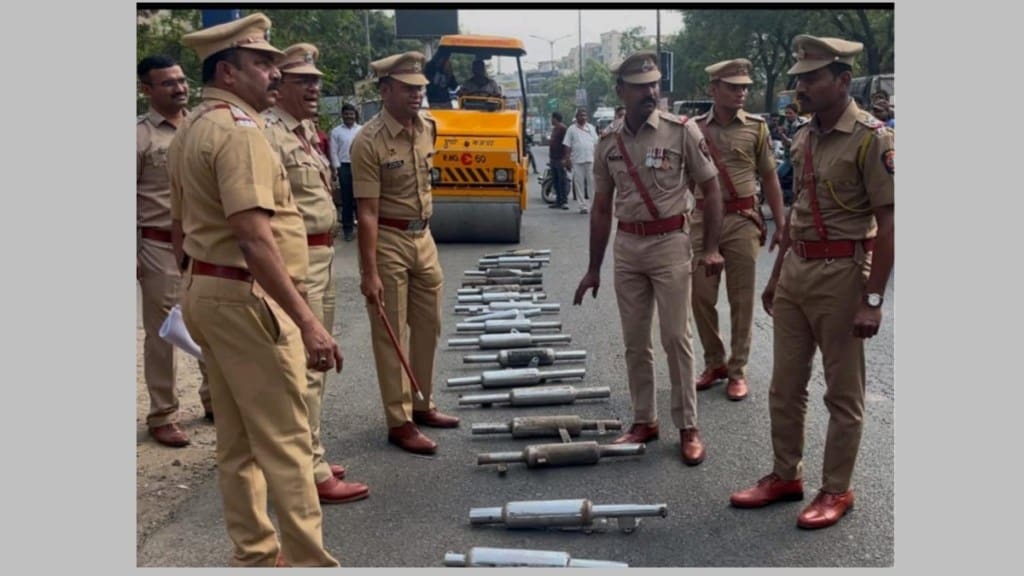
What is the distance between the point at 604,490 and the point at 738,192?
2.53 m

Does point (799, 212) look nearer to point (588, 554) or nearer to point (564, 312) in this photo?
point (588, 554)

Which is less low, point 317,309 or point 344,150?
point 344,150

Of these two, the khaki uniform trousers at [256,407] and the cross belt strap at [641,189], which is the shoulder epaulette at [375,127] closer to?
the cross belt strap at [641,189]

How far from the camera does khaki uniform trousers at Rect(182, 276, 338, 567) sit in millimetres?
3525

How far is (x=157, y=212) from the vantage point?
5.69 metres

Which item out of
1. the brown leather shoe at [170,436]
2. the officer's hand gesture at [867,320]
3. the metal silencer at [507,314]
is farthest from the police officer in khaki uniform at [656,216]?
the metal silencer at [507,314]

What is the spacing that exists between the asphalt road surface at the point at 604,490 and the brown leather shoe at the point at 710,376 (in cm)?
8

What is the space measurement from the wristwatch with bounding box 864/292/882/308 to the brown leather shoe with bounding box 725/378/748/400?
2.39 metres

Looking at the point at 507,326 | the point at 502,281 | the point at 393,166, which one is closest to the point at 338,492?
the point at 393,166

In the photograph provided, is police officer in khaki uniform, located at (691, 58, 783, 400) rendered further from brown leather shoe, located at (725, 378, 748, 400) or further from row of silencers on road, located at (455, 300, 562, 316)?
row of silencers on road, located at (455, 300, 562, 316)

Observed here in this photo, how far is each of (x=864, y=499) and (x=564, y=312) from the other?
16.4 feet

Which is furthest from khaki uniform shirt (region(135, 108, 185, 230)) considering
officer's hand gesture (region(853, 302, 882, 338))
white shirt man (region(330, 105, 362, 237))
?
white shirt man (region(330, 105, 362, 237))

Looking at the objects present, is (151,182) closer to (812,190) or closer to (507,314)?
(812,190)

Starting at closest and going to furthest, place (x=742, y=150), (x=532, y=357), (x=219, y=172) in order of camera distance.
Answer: (x=219, y=172), (x=742, y=150), (x=532, y=357)
